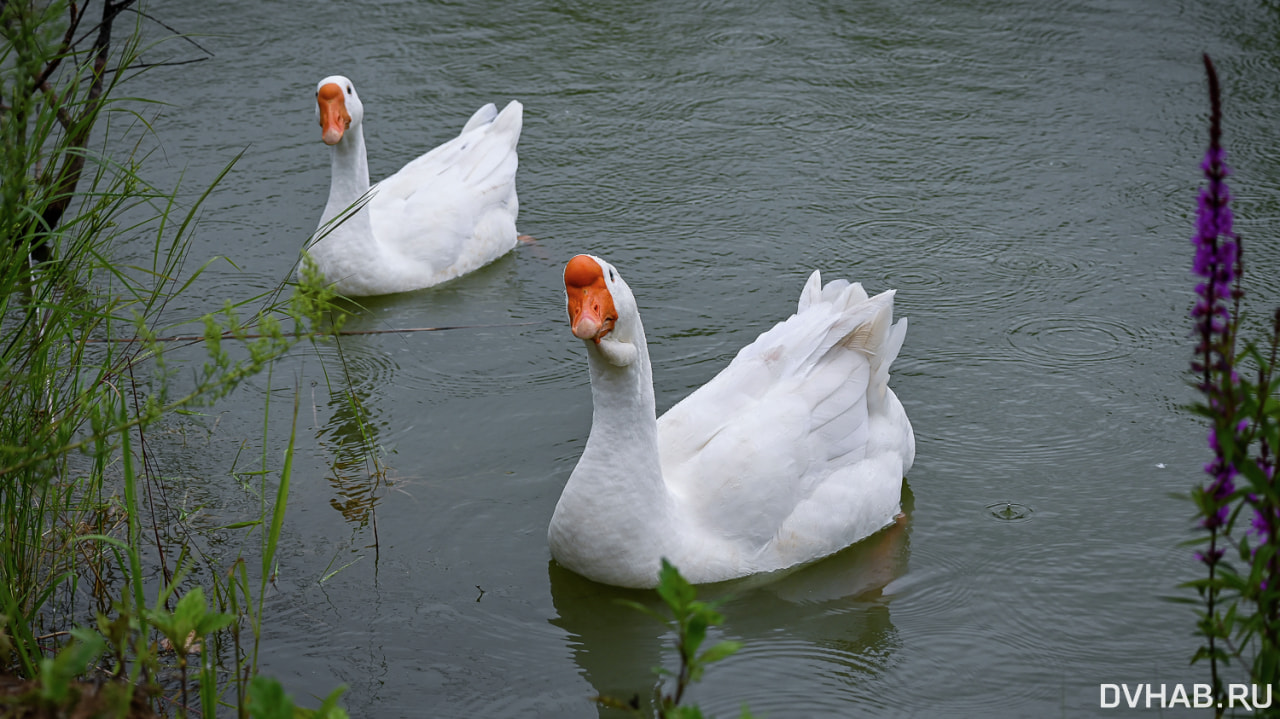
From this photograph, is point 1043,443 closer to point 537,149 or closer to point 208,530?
point 208,530

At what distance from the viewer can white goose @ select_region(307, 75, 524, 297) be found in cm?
642

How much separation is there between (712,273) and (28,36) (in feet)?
12.9

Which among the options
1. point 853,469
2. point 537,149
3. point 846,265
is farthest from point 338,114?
point 853,469

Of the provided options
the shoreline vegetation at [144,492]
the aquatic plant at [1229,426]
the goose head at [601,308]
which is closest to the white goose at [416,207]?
the shoreline vegetation at [144,492]

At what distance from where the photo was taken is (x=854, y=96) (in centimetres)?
827

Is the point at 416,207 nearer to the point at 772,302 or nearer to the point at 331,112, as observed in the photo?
the point at 331,112

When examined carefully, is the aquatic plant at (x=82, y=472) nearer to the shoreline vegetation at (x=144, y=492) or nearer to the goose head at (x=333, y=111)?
the shoreline vegetation at (x=144, y=492)

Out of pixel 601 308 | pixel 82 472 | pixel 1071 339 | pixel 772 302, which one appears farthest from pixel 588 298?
pixel 1071 339

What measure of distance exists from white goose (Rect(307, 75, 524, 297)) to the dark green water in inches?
7.4

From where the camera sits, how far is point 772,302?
615cm

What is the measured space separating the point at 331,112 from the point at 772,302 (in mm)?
2442

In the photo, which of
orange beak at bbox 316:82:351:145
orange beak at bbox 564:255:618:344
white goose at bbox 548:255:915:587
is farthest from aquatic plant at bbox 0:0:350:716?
orange beak at bbox 316:82:351:145

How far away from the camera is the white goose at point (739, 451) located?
409 cm

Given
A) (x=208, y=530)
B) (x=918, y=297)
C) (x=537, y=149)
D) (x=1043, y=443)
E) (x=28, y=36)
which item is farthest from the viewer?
(x=537, y=149)
